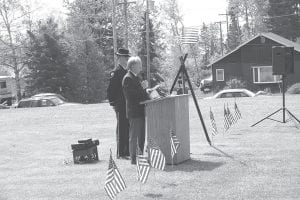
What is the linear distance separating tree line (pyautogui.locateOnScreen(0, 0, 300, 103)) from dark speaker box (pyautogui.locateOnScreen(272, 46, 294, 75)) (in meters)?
26.1

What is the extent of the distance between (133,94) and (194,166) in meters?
1.54

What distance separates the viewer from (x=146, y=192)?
751 centimetres

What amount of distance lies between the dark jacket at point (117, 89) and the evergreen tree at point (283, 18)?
72.2 metres

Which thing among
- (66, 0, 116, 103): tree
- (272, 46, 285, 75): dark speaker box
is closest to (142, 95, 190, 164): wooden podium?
(272, 46, 285, 75): dark speaker box

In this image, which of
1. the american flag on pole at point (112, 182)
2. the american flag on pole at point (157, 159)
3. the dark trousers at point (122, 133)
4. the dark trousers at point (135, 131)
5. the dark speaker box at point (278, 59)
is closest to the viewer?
the american flag on pole at point (112, 182)

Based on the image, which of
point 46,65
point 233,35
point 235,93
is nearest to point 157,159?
point 235,93

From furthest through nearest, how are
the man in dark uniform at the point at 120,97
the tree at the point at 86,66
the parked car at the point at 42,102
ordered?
the tree at the point at 86,66 < the parked car at the point at 42,102 < the man in dark uniform at the point at 120,97

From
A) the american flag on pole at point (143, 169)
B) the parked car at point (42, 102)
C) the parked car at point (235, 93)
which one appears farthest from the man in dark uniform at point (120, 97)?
the parked car at point (42, 102)

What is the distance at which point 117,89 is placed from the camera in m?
10.2

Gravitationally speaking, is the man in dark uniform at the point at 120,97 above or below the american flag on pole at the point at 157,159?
above

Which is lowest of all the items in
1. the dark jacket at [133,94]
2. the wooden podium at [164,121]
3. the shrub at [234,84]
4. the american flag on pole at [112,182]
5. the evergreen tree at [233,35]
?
the shrub at [234,84]

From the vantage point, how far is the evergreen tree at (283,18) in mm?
79500

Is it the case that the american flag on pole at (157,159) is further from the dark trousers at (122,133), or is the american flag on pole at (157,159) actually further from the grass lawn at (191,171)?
the dark trousers at (122,133)

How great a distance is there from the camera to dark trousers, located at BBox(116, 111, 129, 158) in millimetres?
10281
